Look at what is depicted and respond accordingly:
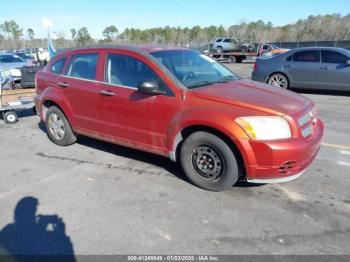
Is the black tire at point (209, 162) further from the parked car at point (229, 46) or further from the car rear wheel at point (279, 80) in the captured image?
the parked car at point (229, 46)

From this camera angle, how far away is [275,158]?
3.53m

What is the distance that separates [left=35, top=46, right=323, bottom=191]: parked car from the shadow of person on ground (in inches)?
64.5

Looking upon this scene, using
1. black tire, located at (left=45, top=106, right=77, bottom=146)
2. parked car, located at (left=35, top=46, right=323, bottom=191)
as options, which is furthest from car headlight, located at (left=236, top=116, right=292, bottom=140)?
black tire, located at (left=45, top=106, right=77, bottom=146)

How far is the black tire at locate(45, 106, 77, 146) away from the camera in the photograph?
573 cm

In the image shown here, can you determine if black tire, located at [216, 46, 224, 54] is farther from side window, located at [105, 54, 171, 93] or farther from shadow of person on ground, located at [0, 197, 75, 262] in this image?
shadow of person on ground, located at [0, 197, 75, 262]

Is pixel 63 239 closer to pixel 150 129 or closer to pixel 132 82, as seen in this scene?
pixel 150 129

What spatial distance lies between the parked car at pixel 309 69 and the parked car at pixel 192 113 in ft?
23.4

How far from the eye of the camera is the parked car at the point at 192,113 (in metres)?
3.60

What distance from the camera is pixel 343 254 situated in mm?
2865

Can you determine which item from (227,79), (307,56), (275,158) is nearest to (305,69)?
(307,56)

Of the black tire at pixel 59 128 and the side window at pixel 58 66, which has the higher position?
the side window at pixel 58 66

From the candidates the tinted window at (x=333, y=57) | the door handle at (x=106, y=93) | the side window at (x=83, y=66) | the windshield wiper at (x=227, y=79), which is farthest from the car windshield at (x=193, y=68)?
the tinted window at (x=333, y=57)

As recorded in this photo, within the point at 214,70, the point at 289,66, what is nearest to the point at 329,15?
the point at 289,66

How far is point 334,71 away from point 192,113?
28.0 feet
